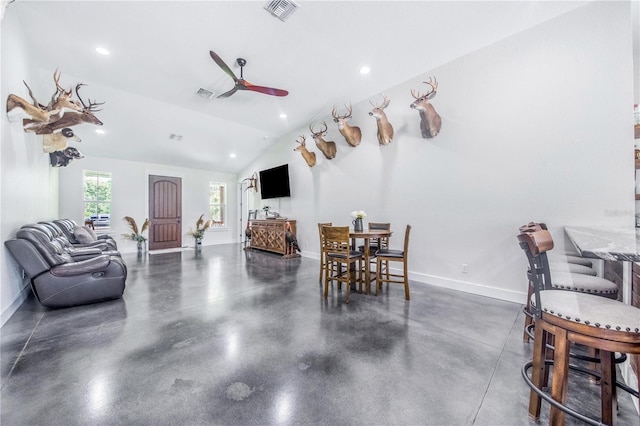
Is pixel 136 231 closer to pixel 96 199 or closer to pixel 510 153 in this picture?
pixel 96 199

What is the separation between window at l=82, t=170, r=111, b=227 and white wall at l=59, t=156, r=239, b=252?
0.11 metres

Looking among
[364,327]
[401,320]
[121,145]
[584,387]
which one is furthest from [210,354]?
[121,145]

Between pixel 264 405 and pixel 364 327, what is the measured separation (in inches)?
50.3

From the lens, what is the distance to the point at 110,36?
3219 millimetres

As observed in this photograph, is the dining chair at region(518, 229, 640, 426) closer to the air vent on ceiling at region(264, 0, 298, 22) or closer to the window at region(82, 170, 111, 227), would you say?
the air vent on ceiling at region(264, 0, 298, 22)

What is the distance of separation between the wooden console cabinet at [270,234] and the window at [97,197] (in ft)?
13.5

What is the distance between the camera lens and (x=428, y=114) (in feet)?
12.0

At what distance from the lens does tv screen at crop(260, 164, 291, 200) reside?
6.77 meters

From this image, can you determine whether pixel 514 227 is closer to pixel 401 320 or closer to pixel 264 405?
pixel 401 320

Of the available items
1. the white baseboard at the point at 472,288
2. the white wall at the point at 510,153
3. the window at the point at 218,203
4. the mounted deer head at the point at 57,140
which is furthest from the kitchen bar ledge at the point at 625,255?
the window at the point at 218,203

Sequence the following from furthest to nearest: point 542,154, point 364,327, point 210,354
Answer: point 542,154
point 364,327
point 210,354

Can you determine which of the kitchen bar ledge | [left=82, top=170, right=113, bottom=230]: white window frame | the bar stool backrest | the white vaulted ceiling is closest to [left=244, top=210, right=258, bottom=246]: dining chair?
the white vaulted ceiling

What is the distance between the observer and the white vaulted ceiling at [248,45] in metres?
2.79

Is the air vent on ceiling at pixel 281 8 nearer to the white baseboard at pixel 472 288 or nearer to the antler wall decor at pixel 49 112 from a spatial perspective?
the antler wall decor at pixel 49 112
